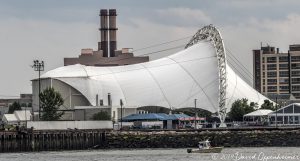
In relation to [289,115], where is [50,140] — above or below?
below

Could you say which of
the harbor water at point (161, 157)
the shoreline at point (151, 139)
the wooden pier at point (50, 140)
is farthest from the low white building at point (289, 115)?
the harbor water at point (161, 157)

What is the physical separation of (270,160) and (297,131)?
45.8m

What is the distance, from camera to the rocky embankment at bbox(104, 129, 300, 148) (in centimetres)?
14800

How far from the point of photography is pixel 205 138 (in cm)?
14862

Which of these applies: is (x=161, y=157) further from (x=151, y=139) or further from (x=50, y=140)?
(x=151, y=139)

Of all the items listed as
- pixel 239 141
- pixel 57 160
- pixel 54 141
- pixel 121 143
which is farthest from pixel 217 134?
pixel 57 160

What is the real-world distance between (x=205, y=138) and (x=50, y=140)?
21.7 metres

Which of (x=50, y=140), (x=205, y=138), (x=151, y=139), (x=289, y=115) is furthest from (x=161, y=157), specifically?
(x=289, y=115)

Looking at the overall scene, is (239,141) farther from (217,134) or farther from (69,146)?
(69,146)

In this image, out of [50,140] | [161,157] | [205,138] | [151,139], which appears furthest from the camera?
[151,139]

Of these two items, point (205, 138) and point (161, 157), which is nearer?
point (161, 157)

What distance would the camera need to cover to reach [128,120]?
197 m

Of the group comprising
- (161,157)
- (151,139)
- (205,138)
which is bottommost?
(161,157)

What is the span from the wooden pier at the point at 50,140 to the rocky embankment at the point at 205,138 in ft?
7.84
